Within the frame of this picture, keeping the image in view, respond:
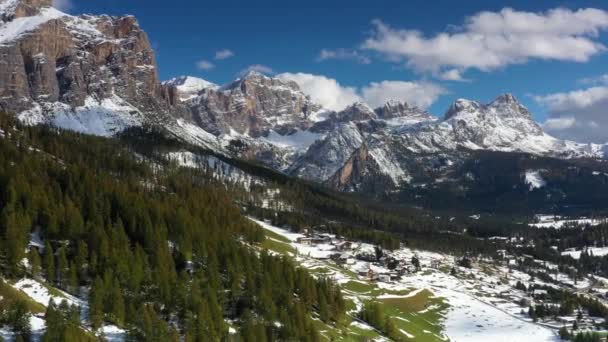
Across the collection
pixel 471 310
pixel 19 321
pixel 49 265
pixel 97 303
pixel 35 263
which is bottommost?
pixel 471 310

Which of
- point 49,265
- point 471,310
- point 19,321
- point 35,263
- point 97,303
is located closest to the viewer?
point 19,321

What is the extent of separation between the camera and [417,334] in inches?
5226

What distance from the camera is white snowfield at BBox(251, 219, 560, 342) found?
140 metres

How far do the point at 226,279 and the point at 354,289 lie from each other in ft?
181

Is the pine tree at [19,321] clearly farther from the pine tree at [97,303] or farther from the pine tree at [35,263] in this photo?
the pine tree at [35,263]

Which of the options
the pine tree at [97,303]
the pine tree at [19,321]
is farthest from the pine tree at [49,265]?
the pine tree at [19,321]

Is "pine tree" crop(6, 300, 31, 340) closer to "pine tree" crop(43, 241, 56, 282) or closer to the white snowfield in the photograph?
"pine tree" crop(43, 241, 56, 282)

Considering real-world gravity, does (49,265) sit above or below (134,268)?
above

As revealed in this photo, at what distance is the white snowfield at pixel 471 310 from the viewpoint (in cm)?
14050

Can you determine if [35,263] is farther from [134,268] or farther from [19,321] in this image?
[19,321]

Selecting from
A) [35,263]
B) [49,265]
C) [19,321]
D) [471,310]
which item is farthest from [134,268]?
[471,310]

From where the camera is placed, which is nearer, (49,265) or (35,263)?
(35,263)

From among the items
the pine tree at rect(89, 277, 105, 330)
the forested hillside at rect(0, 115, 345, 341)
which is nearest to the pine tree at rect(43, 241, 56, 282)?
the forested hillside at rect(0, 115, 345, 341)

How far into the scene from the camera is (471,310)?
15838 centimetres
